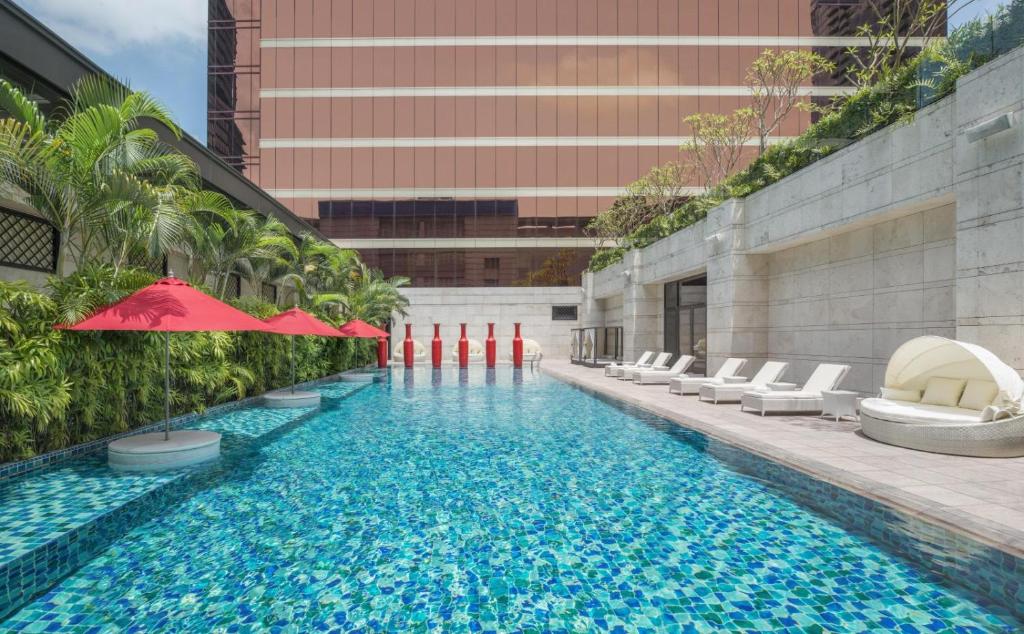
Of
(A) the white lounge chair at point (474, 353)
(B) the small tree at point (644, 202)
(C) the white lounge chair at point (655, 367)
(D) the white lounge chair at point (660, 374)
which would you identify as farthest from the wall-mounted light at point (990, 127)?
(A) the white lounge chair at point (474, 353)

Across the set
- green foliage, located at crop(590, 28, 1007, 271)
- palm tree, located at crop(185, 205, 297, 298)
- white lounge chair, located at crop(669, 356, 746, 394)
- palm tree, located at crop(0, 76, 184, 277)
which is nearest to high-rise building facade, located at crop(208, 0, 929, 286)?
green foliage, located at crop(590, 28, 1007, 271)

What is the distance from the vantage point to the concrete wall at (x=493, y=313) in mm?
29391

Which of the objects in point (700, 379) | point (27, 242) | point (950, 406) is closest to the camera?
point (950, 406)

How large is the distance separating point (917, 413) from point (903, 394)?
1.33m

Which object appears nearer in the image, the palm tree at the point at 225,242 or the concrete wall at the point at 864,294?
the concrete wall at the point at 864,294

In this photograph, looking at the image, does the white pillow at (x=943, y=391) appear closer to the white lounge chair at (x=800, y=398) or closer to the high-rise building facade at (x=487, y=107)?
A: the white lounge chair at (x=800, y=398)

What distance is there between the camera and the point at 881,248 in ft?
33.0

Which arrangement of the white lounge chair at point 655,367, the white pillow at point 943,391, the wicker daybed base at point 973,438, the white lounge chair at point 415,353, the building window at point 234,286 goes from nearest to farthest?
the wicker daybed base at point 973,438 < the white pillow at point 943,391 < the building window at point 234,286 < the white lounge chair at point 655,367 < the white lounge chair at point 415,353

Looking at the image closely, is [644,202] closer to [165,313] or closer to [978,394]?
[978,394]

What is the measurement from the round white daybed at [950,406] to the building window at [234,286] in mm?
15685

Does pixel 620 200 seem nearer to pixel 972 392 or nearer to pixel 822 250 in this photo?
pixel 822 250

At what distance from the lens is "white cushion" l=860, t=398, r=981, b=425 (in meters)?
6.33

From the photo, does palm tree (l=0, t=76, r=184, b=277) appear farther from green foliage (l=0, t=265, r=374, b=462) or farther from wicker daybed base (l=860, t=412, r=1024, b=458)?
wicker daybed base (l=860, t=412, r=1024, b=458)

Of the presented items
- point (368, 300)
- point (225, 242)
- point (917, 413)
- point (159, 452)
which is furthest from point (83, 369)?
point (368, 300)
